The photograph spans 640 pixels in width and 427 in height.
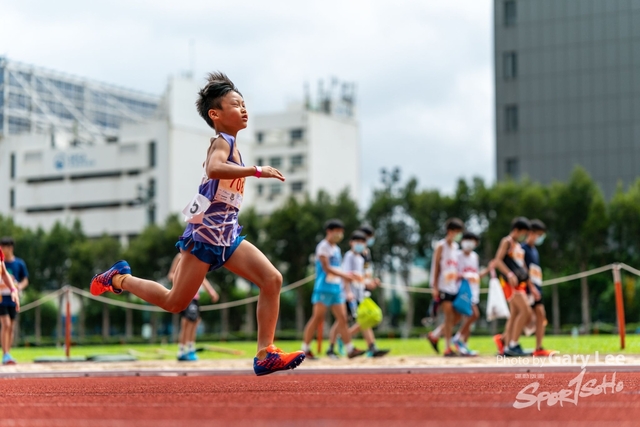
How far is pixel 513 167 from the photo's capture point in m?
79.6

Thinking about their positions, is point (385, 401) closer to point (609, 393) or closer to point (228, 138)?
point (609, 393)

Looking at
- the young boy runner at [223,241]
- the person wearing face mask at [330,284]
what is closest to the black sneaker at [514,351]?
the person wearing face mask at [330,284]

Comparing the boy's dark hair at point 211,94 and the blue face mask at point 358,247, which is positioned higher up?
the boy's dark hair at point 211,94

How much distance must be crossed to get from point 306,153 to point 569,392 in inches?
4170

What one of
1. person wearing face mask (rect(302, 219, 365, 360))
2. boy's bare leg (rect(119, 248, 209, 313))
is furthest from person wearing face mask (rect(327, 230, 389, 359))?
boy's bare leg (rect(119, 248, 209, 313))

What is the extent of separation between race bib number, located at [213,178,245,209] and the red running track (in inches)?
54.5

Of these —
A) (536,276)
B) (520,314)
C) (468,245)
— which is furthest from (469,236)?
(520,314)

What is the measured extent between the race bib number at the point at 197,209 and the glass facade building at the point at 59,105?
312 ft

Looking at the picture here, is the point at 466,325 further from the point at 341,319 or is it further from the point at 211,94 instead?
the point at 211,94

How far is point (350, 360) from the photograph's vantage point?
50.6ft

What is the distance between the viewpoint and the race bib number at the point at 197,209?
8.09 meters

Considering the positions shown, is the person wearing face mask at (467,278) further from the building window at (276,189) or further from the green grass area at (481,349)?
the building window at (276,189)

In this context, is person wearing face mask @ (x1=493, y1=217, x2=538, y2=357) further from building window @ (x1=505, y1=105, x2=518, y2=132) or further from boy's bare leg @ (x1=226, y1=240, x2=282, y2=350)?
building window @ (x1=505, y1=105, x2=518, y2=132)

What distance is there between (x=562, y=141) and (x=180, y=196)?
36.6 m
